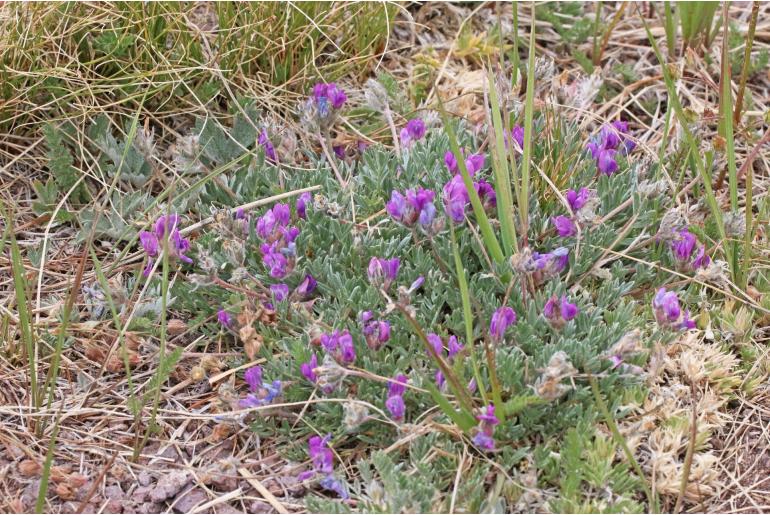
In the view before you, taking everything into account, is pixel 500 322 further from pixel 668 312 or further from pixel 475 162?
pixel 475 162

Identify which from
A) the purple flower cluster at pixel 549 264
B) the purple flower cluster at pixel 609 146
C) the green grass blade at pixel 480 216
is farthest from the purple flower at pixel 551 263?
the purple flower cluster at pixel 609 146

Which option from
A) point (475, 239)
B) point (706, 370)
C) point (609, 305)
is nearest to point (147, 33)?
point (475, 239)

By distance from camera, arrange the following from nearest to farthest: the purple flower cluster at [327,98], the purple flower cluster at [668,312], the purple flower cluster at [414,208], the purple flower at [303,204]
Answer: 1. the purple flower cluster at [668,312]
2. the purple flower cluster at [414,208]
3. the purple flower at [303,204]
4. the purple flower cluster at [327,98]

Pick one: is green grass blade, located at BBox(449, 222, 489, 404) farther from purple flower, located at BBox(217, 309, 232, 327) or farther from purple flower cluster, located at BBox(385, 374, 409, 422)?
purple flower, located at BBox(217, 309, 232, 327)

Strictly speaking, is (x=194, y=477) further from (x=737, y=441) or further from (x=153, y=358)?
(x=737, y=441)

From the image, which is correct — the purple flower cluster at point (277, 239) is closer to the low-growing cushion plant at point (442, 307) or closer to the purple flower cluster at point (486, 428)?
the low-growing cushion plant at point (442, 307)
